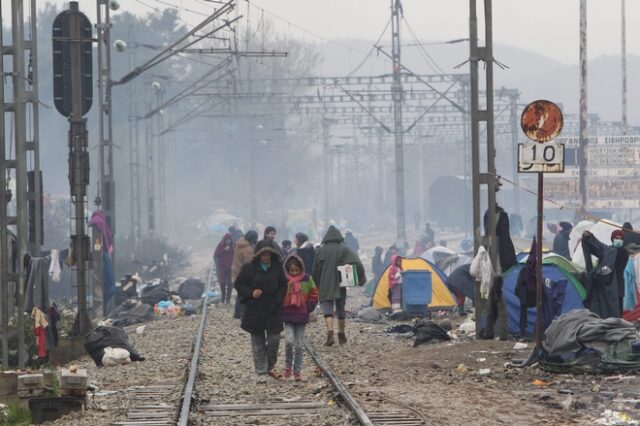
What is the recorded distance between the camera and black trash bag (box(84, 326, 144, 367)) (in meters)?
18.7

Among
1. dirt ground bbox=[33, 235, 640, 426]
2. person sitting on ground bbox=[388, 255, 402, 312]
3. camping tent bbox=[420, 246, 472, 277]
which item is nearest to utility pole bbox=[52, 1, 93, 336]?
dirt ground bbox=[33, 235, 640, 426]

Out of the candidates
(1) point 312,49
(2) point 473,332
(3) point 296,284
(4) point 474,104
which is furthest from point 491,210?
(1) point 312,49

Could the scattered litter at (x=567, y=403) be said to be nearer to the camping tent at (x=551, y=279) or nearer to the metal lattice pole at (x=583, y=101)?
the camping tent at (x=551, y=279)

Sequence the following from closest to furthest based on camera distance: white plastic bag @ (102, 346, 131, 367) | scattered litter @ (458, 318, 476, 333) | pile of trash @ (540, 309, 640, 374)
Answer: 1. pile of trash @ (540, 309, 640, 374)
2. white plastic bag @ (102, 346, 131, 367)
3. scattered litter @ (458, 318, 476, 333)

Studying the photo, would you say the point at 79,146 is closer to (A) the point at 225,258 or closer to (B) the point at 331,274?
(B) the point at 331,274

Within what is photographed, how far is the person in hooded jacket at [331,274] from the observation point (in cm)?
1980

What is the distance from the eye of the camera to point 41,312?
19359 mm

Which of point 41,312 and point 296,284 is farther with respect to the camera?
point 41,312

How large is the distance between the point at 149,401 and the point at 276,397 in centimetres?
131

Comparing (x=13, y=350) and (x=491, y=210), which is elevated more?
(x=491, y=210)

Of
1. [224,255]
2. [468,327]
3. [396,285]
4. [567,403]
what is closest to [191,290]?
[224,255]

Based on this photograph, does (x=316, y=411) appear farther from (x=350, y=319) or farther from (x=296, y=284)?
(x=350, y=319)

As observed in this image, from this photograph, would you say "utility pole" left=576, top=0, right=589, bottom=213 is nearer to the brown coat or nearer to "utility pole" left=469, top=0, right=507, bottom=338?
the brown coat

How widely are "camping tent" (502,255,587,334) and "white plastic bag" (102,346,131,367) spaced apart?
5.65 meters
